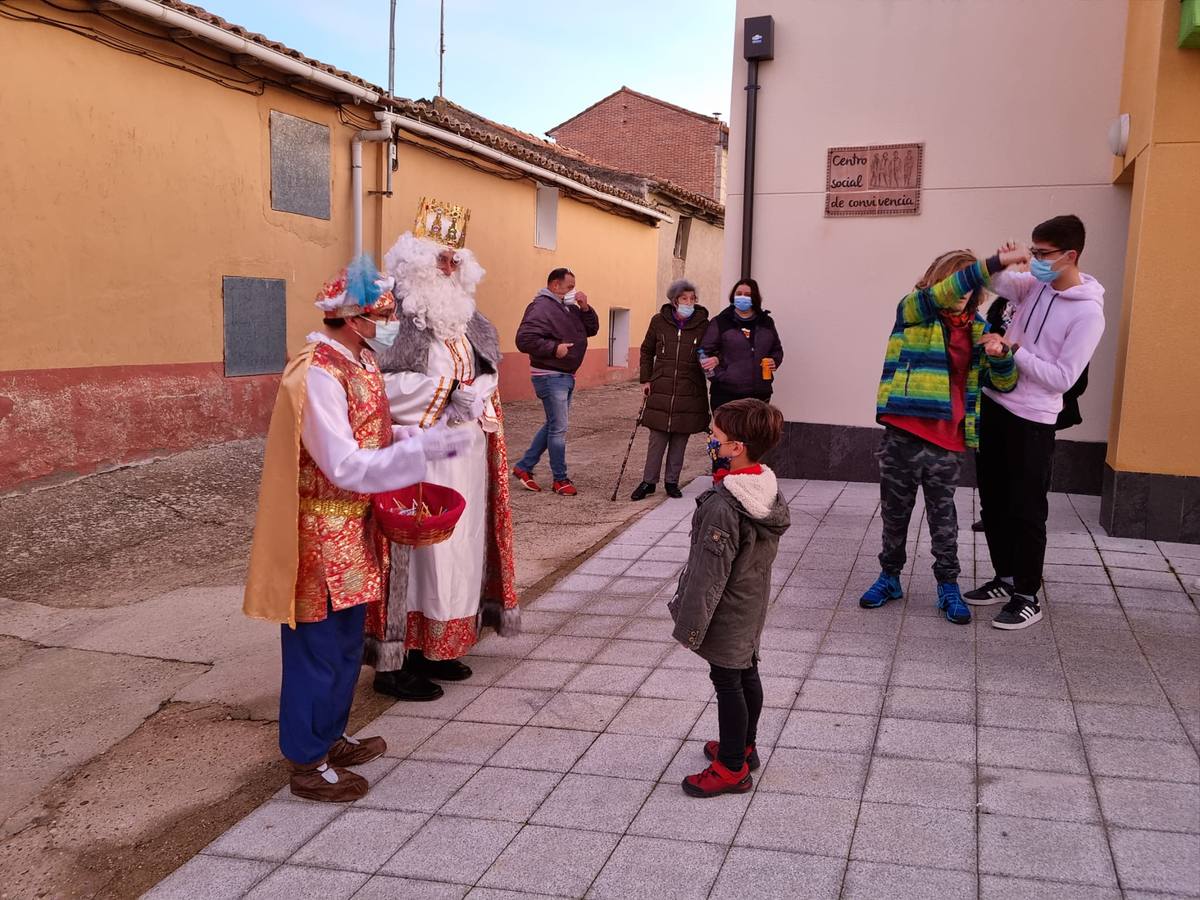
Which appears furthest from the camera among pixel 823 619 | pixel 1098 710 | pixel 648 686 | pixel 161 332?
pixel 161 332

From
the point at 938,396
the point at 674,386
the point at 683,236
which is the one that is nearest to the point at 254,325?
the point at 674,386

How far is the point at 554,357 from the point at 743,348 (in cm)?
161

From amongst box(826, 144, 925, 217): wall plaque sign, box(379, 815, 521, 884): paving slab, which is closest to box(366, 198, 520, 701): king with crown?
box(379, 815, 521, 884): paving slab

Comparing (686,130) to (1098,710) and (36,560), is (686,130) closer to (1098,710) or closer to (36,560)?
(36,560)

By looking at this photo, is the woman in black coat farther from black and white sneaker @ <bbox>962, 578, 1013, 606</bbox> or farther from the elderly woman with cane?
black and white sneaker @ <bbox>962, 578, 1013, 606</bbox>

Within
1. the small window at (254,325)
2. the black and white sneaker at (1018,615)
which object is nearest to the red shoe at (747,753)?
the black and white sneaker at (1018,615)

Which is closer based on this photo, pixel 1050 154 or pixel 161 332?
pixel 1050 154

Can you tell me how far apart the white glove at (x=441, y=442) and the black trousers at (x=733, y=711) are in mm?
1014

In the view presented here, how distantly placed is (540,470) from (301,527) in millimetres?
6718

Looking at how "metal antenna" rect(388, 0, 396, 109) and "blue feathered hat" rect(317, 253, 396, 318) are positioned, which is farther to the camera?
"metal antenna" rect(388, 0, 396, 109)

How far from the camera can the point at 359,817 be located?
10.5ft

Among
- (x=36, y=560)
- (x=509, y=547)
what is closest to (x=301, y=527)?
(x=509, y=547)

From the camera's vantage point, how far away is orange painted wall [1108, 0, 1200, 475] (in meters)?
5.98

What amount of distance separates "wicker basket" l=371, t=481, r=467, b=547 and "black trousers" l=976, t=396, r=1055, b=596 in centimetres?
268
